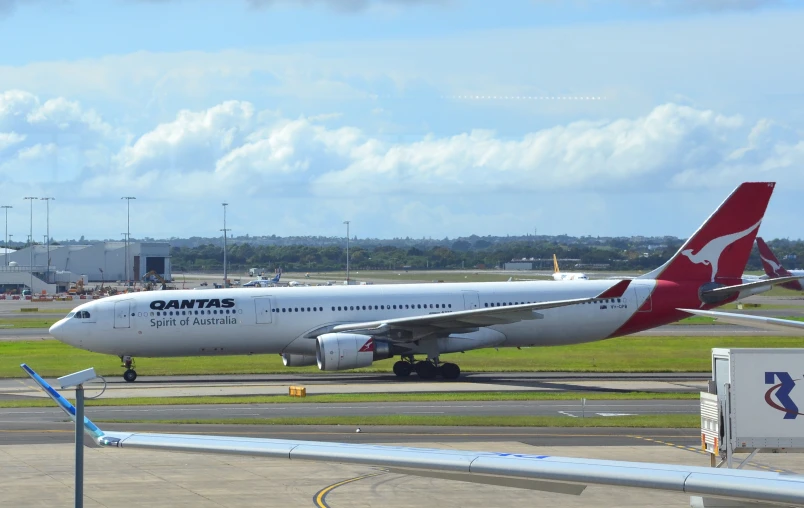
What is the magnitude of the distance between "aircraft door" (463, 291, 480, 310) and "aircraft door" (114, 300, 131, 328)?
1341cm

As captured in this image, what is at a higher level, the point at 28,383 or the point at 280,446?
the point at 280,446

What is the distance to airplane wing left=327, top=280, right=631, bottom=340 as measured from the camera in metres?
39.6

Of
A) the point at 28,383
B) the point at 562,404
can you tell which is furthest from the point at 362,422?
the point at 28,383

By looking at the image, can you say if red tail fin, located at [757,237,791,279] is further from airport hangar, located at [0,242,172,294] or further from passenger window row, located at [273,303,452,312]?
airport hangar, located at [0,242,172,294]

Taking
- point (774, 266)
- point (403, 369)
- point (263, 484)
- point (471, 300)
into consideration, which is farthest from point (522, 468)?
point (774, 266)

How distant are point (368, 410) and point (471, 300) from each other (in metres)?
11.8

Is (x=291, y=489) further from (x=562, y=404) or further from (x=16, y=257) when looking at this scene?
(x=16, y=257)

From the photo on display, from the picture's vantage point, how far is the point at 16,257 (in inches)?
6914

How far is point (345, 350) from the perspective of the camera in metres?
39.4

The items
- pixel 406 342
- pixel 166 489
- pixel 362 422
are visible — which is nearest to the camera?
pixel 166 489

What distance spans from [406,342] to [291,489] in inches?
836

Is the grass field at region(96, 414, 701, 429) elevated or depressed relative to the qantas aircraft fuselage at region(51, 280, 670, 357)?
depressed

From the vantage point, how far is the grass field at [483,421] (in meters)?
29.0

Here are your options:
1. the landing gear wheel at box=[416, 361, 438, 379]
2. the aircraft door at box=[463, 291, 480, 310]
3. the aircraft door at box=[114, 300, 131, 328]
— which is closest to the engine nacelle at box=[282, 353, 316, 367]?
the landing gear wheel at box=[416, 361, 438, 379]
